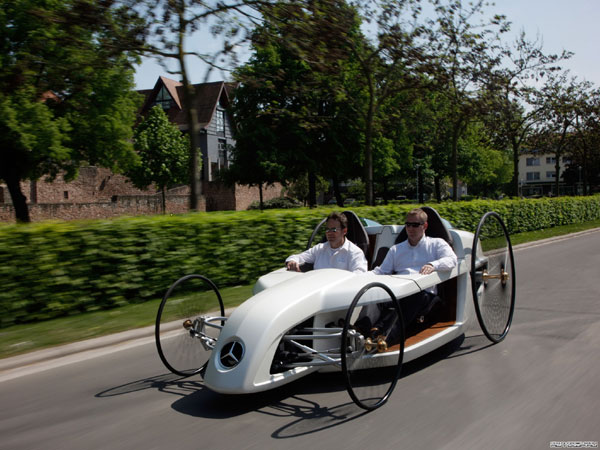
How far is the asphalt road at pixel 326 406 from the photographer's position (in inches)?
155

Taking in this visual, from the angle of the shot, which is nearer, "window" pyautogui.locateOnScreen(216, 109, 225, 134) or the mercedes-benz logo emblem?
the mercedes-benz logo emblem

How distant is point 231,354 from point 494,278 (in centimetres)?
378

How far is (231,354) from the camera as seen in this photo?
4.34m

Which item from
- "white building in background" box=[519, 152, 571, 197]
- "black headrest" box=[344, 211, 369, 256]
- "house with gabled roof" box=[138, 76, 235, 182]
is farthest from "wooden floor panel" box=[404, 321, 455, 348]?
"white building in background" box=[519, 152, 571, 197]

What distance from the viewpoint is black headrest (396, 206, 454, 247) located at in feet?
21.1

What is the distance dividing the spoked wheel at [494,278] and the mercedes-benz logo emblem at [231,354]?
3109 mm

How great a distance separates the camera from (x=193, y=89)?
12.3 m

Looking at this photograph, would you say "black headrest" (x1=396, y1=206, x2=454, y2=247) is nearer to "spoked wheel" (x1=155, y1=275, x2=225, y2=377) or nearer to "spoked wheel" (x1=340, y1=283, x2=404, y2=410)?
"spoked wheel" (x1=340, y1=283, x2=404, y2=410)

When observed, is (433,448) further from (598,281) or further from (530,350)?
(598,281)

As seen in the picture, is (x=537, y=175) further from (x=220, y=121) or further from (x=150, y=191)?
(x=150, y=191)

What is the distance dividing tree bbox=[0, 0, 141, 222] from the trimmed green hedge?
12.8ft

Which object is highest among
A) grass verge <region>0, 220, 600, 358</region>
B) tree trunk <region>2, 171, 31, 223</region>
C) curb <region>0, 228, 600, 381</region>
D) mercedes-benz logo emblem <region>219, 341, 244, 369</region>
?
tree trunk <region>2, 171, 31, 223</region>

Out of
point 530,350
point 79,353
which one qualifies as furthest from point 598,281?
point 79,353

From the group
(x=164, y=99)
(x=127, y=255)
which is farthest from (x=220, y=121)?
(x=127, y=255)
